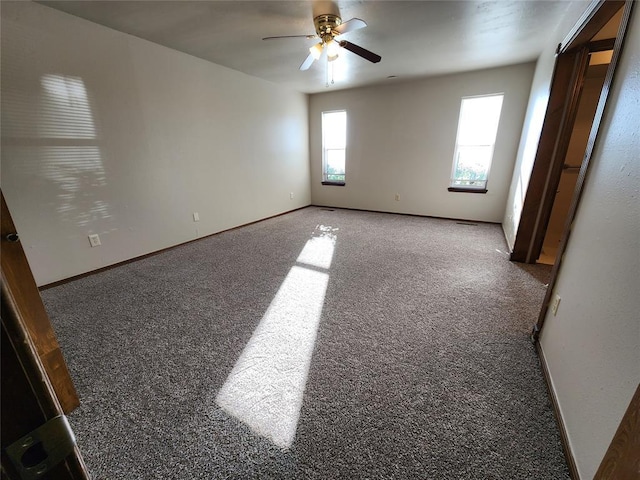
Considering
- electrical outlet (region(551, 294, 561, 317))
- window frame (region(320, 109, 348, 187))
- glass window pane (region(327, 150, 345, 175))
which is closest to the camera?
electrical outlet (region(551, 294, 561, 317))

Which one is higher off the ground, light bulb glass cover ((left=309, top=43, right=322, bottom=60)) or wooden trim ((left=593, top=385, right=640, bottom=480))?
light bulb glass cover ((left=309, top=43, right=322, bottom=60))

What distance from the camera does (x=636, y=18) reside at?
108 cm

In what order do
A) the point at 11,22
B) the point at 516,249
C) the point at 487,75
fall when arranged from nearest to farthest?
the point at 11,22 → the point at 516,249 → the point at 487,75

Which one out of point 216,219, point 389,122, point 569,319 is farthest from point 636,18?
point 216,219

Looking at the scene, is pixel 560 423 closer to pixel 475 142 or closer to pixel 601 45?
pixel 601 45

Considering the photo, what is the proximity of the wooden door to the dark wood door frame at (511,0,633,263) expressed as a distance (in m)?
3.38

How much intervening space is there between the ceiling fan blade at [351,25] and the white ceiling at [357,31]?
156mm

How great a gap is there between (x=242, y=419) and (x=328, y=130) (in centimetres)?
515

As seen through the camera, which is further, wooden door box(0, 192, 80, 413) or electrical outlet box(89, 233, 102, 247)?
electrical outlet box(89, 233, 102, 247)

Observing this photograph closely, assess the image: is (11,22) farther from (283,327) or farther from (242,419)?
(242,419)

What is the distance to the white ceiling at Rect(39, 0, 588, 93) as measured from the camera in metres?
2.08

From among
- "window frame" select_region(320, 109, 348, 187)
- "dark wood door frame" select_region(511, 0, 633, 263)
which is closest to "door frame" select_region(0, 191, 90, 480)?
"dark wood door frame" select_region(511, 0, 633, 263)

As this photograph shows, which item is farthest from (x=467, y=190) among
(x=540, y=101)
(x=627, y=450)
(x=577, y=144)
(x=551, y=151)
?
(x=627, y=450)

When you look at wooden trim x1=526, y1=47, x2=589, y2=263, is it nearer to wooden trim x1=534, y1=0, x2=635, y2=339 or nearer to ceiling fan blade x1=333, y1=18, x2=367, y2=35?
wooden trim x1=534, y1=0, x2=635, y2=339
